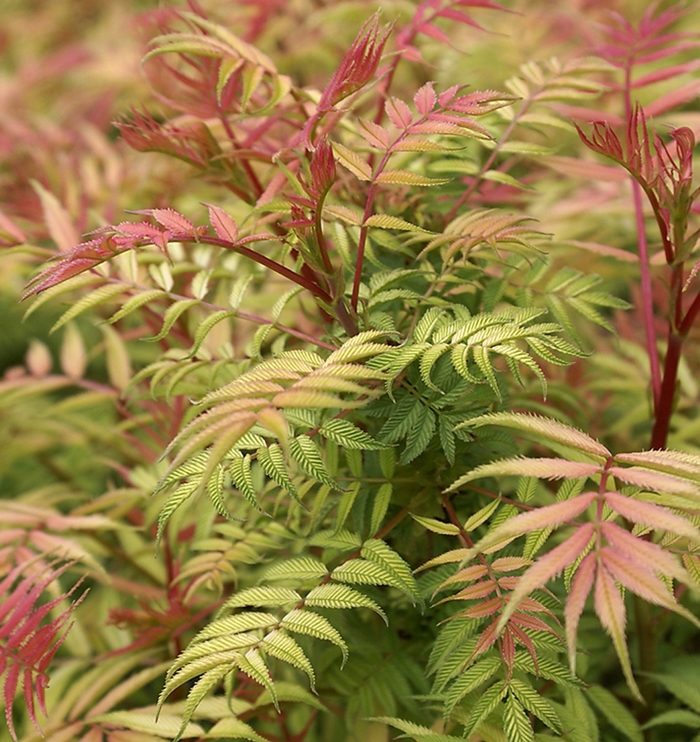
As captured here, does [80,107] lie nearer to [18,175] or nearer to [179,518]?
[18,175]

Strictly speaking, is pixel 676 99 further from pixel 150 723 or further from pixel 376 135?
pixel 150 723

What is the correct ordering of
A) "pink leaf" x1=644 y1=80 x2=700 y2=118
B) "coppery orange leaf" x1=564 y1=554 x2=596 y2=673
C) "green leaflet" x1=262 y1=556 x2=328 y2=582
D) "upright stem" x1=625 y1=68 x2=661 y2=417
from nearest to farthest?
1. "coppery orange leaf" x1=564 y1=554 x2=596 y2=673
2. "green leaflet" x1=262 y1=556 x2=328 y2=582
3. "upright stem" x1=625 y1=68 x2=661 y2=417
4. "pink leaf" x1=644 y1=80 x2=700 y2=118

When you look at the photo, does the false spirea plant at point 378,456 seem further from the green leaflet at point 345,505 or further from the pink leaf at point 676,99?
the pink leaf at point 676,99

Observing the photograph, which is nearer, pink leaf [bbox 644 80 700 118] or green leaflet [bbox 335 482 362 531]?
green leaflet [bbox 335 482 362 531]

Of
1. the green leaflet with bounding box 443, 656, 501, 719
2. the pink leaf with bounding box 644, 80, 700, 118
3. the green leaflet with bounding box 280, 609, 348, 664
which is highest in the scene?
the pink leaf with bounding box 644, 80, 700, 118

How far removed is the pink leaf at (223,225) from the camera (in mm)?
707

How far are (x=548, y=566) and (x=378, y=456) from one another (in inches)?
12.9

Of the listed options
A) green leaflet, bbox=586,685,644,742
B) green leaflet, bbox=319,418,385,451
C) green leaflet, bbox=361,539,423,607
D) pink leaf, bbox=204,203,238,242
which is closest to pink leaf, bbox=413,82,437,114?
pink leaf, bbox=204,203,238,242

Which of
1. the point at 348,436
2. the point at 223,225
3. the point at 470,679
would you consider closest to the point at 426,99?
the point at 223,225

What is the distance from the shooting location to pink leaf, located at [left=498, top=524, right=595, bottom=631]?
20.0 inches

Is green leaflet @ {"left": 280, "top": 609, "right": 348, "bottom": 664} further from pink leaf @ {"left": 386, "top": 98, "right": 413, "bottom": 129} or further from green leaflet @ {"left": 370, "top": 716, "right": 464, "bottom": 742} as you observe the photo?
pink leaf @ {"left": 386, "top": 98, "right": 413, "bottom": 129}

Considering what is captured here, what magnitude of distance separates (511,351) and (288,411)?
0.75 feet

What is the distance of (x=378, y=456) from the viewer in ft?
2.72

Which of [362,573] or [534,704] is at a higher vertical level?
[362,573]
